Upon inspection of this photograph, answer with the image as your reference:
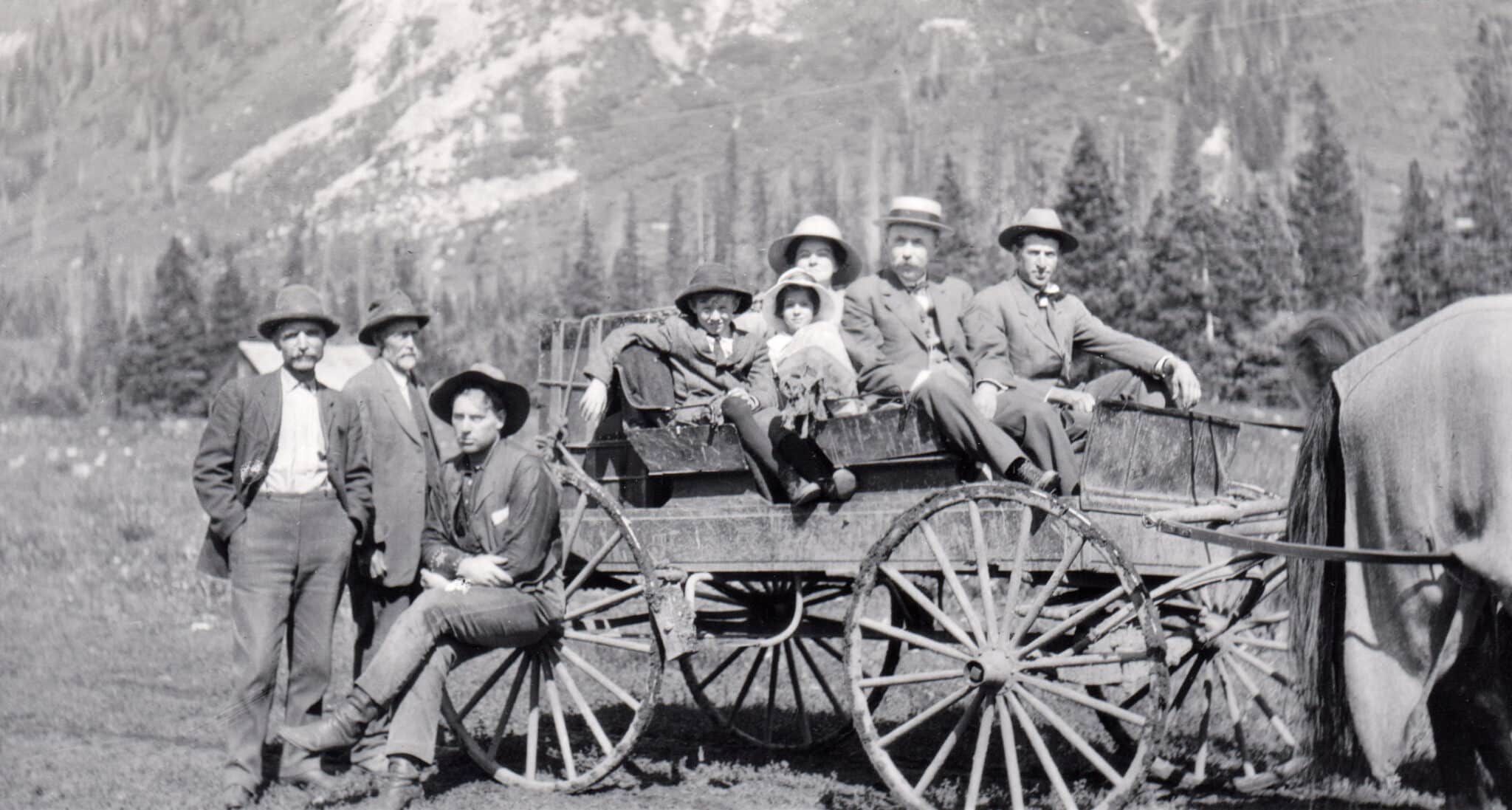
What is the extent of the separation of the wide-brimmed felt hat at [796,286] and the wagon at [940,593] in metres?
0.58

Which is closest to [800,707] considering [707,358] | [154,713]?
[707,358]

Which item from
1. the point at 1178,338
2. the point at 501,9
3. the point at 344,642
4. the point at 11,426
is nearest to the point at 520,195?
the point at 501,9

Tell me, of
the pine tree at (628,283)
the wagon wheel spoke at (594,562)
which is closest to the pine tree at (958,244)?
the pine tree at (628,283)

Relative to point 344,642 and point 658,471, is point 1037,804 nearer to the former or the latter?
point 658,471

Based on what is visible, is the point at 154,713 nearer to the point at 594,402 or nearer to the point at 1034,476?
the point at 594,402

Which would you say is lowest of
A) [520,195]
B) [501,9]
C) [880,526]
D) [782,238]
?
[880,526]

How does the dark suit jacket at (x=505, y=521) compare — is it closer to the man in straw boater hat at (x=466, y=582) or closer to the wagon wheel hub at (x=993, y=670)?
the man in straw boater hat at (x=466, y=582)

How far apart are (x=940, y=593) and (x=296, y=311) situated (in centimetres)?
341

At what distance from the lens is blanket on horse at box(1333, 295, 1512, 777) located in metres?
4.74

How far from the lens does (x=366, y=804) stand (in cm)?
653

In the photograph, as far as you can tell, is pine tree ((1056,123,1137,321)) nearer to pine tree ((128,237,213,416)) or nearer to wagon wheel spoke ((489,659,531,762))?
pine tree ((128,237,213,416))

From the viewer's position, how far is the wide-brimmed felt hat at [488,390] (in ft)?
22.8

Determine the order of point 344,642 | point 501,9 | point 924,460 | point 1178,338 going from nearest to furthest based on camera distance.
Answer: point 924,460 < point 344,642 < point 1178,338 < point 501,9

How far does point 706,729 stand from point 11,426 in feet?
89.8
